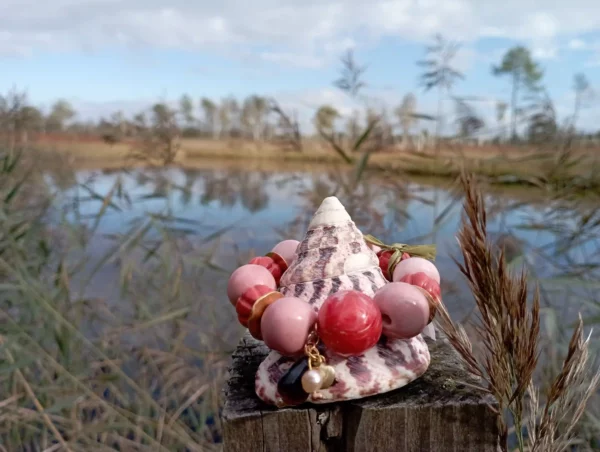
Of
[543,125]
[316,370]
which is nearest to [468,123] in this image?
[543,125]

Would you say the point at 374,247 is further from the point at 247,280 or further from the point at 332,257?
the point at 247,280

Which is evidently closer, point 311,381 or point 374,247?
point 311,381

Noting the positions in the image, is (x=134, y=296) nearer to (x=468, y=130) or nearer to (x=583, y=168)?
(x=468, y=130)

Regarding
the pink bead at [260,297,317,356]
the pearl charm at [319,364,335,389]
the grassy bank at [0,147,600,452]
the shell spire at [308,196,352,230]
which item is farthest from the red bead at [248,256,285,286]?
the grassy bank at [0,147,600,452]

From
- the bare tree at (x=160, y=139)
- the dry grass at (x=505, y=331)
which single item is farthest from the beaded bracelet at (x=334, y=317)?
the bare tree at (x=160, y=139)

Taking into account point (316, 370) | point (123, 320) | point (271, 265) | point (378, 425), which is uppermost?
point (271, 265)

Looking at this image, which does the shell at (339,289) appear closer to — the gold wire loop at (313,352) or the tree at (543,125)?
the gold wire loop at (313,352)
